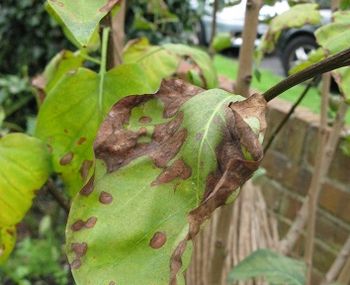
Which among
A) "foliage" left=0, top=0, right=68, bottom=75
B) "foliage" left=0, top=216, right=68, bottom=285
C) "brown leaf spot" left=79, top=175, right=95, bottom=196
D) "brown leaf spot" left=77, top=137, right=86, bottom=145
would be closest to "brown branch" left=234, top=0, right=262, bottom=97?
"brown leaf spot" left=77, top=137, right=86, bottom=145

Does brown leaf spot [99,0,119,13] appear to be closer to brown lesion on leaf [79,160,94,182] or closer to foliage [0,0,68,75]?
brown lesion on leaf [79,160,94,182]

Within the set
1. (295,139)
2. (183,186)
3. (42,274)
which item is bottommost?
(42,274)

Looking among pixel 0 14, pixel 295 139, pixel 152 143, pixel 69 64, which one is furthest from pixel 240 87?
pixel 0 14

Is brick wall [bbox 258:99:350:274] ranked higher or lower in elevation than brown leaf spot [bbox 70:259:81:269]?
lower

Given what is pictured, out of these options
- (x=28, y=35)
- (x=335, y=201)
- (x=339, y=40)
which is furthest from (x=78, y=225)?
(x=28, y=35)

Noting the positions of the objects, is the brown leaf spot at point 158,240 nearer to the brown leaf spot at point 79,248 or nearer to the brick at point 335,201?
the brown leaf spot at point 79,248

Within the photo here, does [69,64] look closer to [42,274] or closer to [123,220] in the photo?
[123,220]
